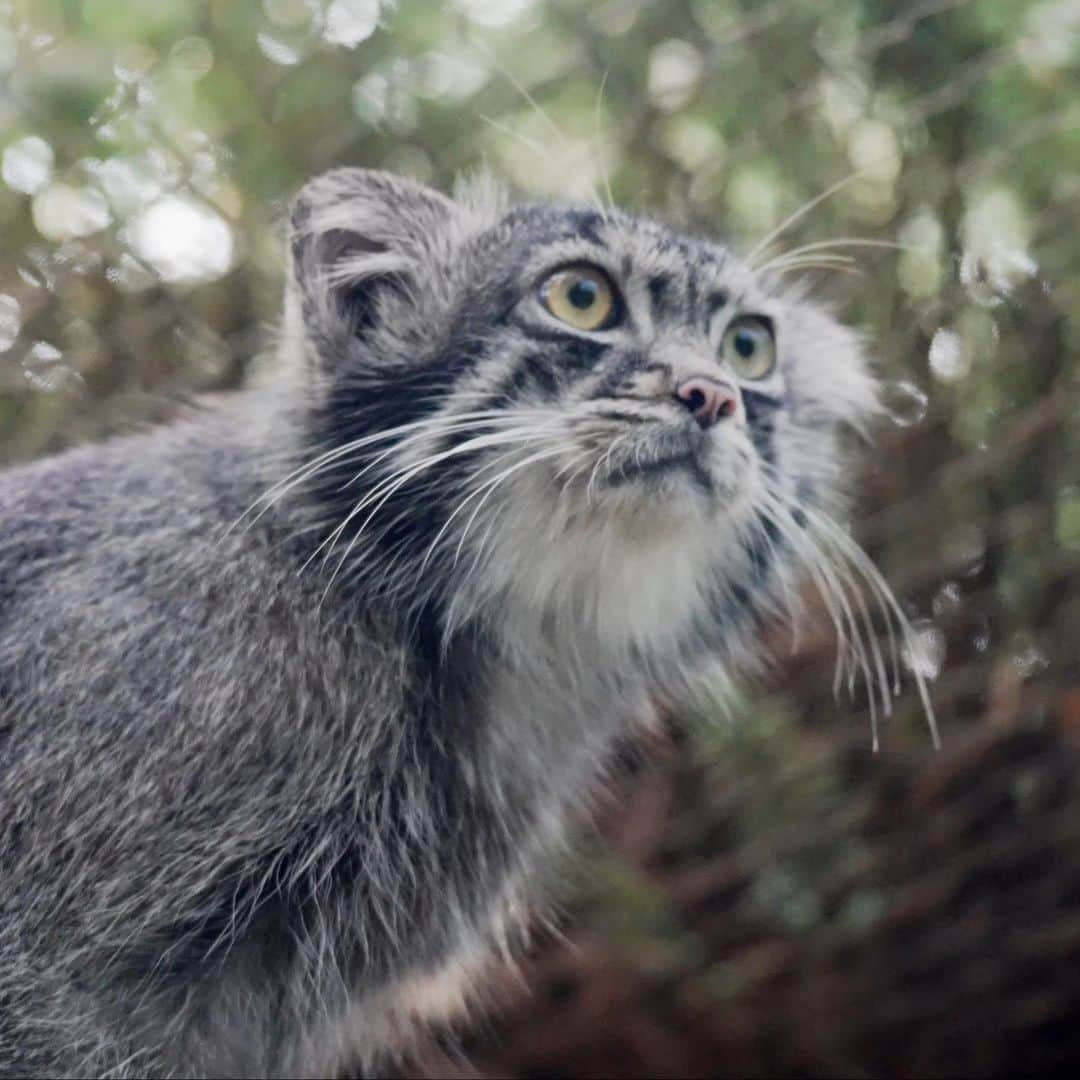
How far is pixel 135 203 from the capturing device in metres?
1.98

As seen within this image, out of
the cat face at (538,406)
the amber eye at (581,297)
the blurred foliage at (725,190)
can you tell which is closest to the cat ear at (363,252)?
the cat face at (538,406)

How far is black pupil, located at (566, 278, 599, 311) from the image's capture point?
1.42 meters

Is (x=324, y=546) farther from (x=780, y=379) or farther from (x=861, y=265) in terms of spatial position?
(x=861, y=265)

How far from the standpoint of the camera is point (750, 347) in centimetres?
156

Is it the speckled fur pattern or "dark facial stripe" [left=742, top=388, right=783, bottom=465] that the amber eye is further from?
"dark facial stripe" [left=742, top=388, right=783, bottom=465]

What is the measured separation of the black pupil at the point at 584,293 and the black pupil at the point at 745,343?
0.20 metres

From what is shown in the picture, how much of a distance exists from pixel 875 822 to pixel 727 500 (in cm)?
112

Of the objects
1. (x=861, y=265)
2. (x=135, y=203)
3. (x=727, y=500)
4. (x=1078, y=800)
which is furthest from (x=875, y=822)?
(x=135, y=203)

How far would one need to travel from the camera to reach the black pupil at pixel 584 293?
1422 mm

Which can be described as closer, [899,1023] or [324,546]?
[324,546]

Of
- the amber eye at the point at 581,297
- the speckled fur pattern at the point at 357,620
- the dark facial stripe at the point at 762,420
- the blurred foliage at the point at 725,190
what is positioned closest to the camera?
the speckled fur pattern at the point at 357,620

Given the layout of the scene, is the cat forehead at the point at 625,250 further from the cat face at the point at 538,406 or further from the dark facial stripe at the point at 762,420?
the dark facial stripe at the point at 762,420

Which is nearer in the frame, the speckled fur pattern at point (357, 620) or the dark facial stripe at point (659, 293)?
the speckled fur pattern at point (357, 620)

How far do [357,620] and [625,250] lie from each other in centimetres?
45
